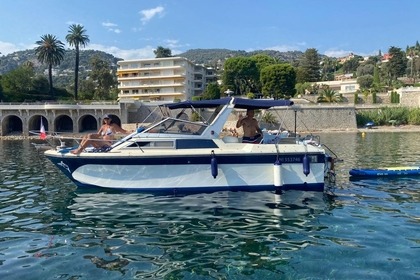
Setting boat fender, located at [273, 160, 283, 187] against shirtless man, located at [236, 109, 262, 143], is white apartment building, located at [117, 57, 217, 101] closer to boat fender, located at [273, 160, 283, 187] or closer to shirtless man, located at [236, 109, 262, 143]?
shirtless man, located at [236, 109, 262, 143]

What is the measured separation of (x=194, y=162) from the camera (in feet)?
36.2

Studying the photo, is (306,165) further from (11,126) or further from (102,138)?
(11,126)

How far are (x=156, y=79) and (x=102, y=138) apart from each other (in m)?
70.8

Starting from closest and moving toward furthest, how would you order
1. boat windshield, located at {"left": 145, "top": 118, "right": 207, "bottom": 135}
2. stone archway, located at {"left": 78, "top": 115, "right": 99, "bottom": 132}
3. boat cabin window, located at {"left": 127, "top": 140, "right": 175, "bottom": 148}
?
1. boat cabin window, located at {"left": 127, "top": 140, "right": 175, "bottom": 148}
2. boat windshield, located at {"left": 145, "top": 118, "right": 207, "bottom": 135}
3. stone archway, located at {"left": 78, "top": 115, "right": 99, "bottom": 132}

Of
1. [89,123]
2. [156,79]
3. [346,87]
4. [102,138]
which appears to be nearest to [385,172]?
[102,138]

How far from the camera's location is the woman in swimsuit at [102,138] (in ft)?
38.1

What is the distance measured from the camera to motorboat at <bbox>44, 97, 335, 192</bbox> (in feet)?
36.0

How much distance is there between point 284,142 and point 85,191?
245 inches

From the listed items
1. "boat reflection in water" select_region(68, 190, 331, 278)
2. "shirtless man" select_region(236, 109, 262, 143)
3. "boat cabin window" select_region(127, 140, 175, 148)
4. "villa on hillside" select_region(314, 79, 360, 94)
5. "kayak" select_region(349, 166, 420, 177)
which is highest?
"villa on hillside" select_region(314, 79, 360, 94)

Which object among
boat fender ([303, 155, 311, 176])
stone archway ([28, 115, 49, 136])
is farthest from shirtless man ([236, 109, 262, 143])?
stone archway ([28, 115, 49, 136])

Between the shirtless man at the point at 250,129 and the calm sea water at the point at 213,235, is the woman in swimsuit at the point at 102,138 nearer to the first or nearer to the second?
the calm sea water at the point at 213,235

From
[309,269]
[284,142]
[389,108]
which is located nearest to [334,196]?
[284,142]

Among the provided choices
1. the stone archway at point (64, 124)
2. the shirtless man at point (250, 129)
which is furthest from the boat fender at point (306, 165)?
the stone archway at point (64, 124)

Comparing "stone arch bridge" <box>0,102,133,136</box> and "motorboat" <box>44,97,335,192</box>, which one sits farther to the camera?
"stone arch bridge" <box>0,102,133,136</box>
